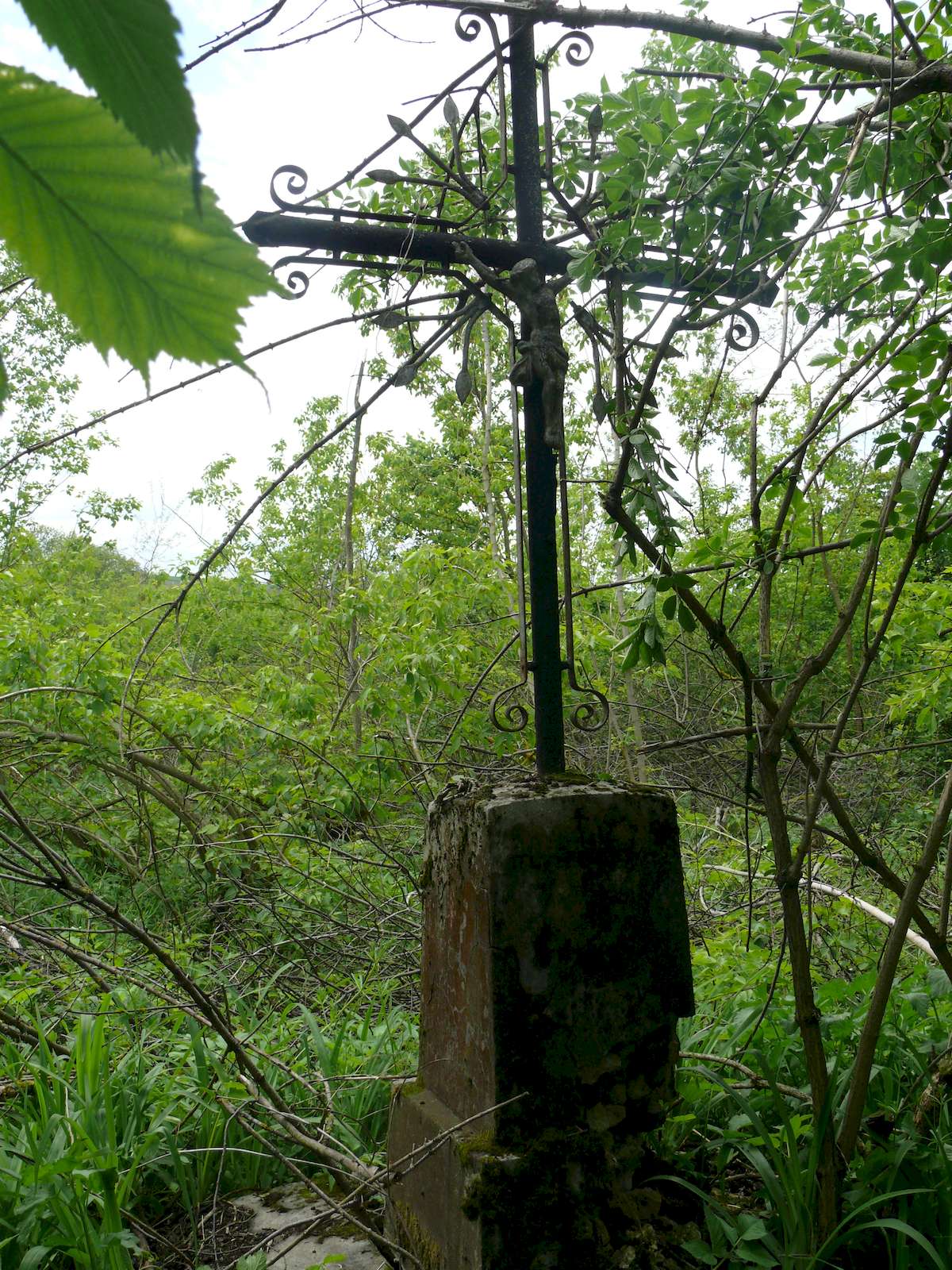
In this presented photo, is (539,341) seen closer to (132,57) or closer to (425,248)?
(425,248)

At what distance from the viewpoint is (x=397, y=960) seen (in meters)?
3.83

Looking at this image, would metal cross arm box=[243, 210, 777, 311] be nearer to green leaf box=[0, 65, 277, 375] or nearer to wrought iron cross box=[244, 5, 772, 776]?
wrought iron cross box=[244, 5, 772, 776]

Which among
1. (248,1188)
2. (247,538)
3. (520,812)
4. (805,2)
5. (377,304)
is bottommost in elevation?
(248,1188)

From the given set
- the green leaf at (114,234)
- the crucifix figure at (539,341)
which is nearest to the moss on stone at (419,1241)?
the crucifix figure at (539,341)

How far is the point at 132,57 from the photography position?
0.20m

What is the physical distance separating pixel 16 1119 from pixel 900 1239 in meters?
1.95

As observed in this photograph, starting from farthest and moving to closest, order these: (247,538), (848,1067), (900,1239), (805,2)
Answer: (247,538)
(848,1067)
(805,2)
(900,1239)

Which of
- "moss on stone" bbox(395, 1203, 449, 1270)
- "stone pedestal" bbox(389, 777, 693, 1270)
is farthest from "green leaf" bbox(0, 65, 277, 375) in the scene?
"moss on stone" bbox(395, 1203, 449, 1270)

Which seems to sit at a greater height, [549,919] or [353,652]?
[353,652]

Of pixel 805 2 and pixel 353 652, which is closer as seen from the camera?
pixel 805 2

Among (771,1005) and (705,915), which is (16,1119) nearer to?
(771,1005)

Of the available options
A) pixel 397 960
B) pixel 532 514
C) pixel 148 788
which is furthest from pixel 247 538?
pixel 532 514

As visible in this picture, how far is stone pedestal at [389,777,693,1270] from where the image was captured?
1.55 m

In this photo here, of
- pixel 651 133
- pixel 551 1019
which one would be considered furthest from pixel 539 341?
pixel 551 1019
